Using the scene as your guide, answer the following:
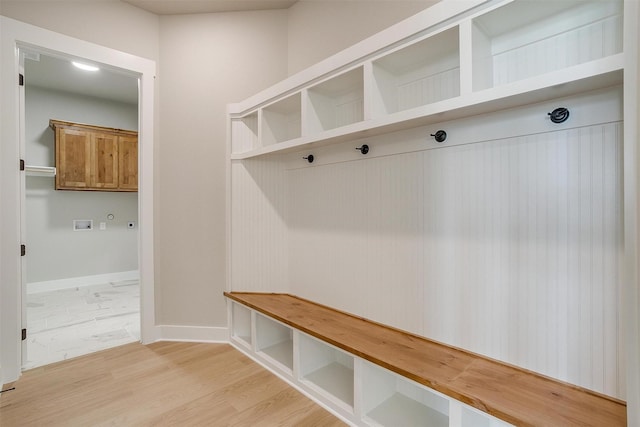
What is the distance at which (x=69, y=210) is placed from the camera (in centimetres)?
461

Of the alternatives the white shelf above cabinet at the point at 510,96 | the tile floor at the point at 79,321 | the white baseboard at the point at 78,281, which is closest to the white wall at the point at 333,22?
the white shelf above cabinet at the point at 510,96

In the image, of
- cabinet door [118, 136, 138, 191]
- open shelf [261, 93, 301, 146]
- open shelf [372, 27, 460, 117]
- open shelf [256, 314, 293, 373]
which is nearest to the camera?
open shelf [372, 27, 460, 117]

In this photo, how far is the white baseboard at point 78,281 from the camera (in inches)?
170

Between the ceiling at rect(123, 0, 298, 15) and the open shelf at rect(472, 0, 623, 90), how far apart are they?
75.2 inches

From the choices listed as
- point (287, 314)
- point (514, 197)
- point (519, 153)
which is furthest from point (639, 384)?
point (287, 314)

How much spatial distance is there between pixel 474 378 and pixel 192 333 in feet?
7.71

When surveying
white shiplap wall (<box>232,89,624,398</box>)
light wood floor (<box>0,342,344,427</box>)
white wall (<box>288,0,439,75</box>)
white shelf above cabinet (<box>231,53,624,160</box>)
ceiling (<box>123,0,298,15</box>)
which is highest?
ceiling (<box>123,0,298,15</box>)

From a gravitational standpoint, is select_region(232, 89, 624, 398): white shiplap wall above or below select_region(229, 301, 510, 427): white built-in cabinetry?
above

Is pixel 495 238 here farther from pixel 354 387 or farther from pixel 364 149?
pixel 354 387

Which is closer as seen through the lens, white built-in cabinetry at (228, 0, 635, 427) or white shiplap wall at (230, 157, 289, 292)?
white built-in cabinetry at (228, 0, 635, 427)

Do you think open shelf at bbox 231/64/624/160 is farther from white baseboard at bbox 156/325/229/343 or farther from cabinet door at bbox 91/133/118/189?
cabinet door at bbox 91/133/118/189

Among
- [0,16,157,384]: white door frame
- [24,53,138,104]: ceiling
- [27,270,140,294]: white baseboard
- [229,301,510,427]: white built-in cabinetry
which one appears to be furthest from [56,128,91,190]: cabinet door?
[229,301,510,427]: white built-in cabinetry

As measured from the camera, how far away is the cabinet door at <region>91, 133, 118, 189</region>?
14.8 feet

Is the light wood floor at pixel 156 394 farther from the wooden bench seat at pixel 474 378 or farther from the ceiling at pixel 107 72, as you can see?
the ceiling at pixel 107 72
